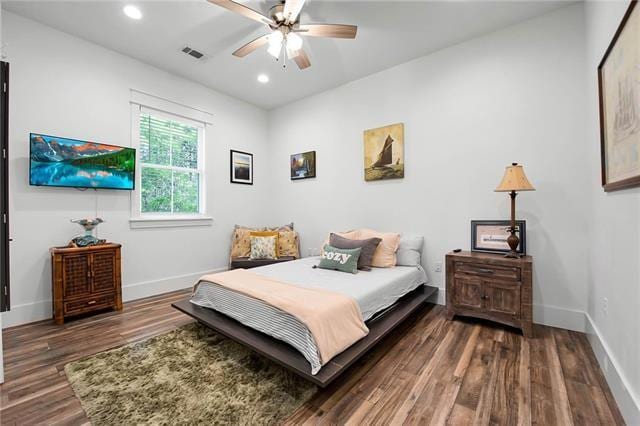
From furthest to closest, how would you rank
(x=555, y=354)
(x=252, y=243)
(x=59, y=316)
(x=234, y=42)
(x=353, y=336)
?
(x=252, y=243)
(x=234, y=42)
(x=59, y=316)
(x=555, y=354)
(x=353, y=336)

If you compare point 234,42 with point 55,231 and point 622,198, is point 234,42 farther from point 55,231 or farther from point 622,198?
point 622,198

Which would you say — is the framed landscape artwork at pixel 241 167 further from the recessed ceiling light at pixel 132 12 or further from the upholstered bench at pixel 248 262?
the recessed ceiling light at pixel 132 12

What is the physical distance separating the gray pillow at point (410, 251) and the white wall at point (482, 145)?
0.46 ft

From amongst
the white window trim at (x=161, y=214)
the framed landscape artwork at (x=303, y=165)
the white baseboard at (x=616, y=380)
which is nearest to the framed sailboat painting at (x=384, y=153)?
the framed landscape artwork at (x=303, y=165)

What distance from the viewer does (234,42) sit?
122 inches

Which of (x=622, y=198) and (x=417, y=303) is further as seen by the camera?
(x=417, y=303)

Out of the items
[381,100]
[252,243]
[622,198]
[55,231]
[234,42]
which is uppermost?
[234,42]

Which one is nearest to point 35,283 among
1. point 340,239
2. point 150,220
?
point 150,220

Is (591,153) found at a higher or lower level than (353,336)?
higher

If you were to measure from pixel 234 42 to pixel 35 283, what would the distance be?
338cm

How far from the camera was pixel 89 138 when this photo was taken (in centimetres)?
313

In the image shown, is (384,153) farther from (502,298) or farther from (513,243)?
(502,298)

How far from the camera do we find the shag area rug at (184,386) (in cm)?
150

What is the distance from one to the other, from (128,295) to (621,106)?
16.0ft
